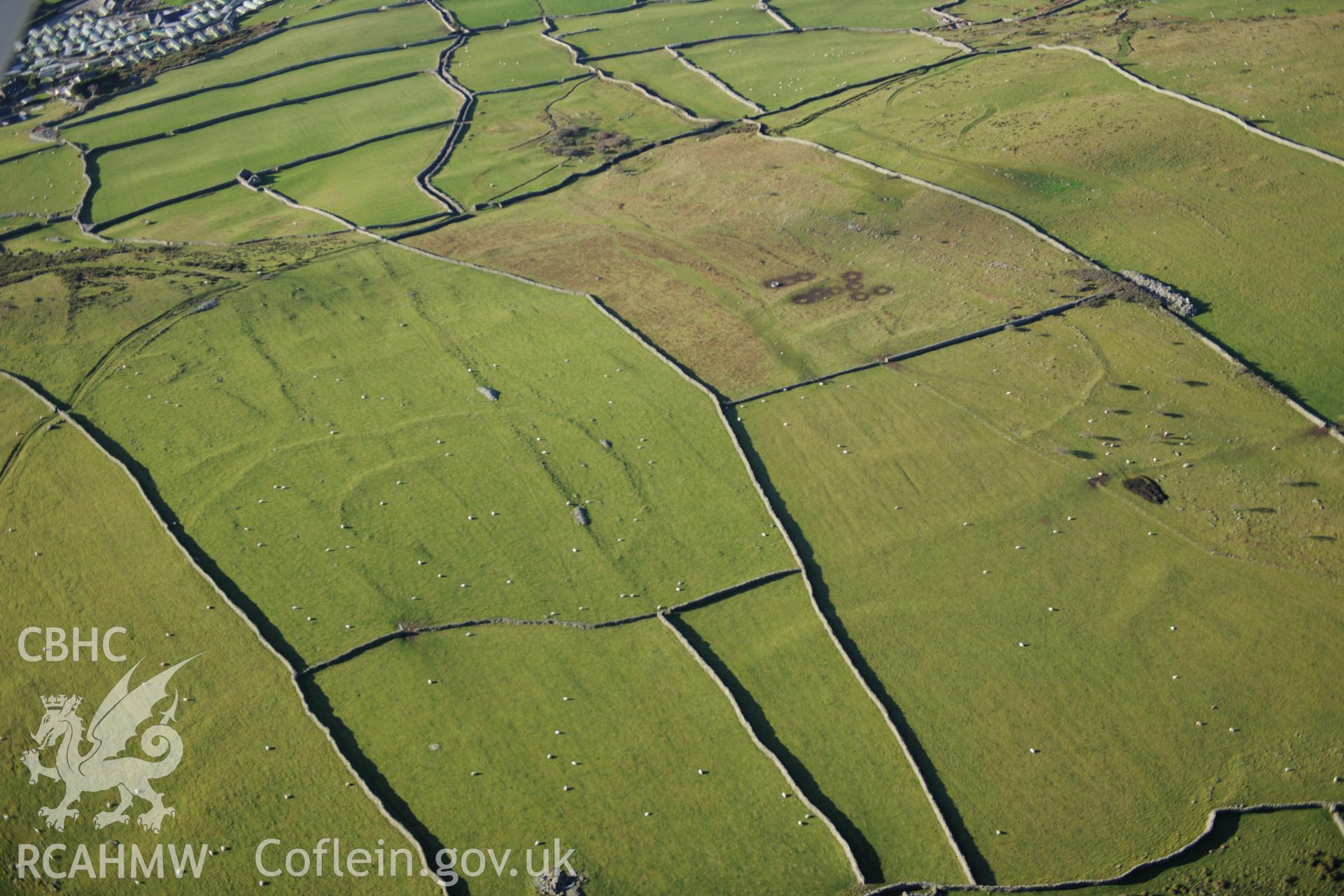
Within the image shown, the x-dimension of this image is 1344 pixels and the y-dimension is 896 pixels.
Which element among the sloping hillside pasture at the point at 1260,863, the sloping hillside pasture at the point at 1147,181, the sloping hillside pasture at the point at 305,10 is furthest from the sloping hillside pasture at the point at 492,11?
the sloping hillside pasture at the point at 1260,863

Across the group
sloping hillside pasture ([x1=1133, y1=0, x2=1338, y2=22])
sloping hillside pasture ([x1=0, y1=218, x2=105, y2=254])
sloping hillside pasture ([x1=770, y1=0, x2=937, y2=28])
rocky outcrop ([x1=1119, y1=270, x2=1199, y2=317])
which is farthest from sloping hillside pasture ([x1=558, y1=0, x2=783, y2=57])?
rocky outcrop ([x1=1119, y1=270, x2=1199, y2=317])

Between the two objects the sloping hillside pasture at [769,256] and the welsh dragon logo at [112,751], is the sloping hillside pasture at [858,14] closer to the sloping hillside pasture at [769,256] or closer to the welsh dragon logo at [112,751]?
the sloping hillside pasture at [769,256]

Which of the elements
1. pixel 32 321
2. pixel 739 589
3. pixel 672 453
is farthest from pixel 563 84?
pixel 739 589

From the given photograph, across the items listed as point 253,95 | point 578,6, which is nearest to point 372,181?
point 253,95

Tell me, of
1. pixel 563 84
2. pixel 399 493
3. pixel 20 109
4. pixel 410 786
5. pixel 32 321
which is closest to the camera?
pixel 410 786

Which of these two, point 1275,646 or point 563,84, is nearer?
point 1275,646

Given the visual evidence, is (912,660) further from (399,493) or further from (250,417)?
(250,417)

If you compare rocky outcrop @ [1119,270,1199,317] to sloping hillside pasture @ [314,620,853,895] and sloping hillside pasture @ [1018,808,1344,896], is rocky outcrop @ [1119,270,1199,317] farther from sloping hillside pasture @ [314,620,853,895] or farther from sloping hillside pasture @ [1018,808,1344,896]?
sloping hillside pasture @ [314,620,853,895]

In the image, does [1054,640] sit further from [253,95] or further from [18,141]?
[18,141]

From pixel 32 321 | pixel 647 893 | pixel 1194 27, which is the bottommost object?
pixel 647 893
